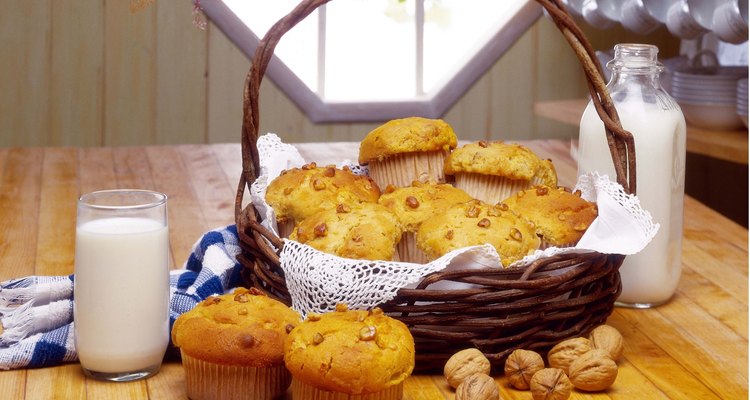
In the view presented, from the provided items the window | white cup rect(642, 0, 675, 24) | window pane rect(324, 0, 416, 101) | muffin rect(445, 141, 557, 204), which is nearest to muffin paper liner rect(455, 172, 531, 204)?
muffin rect(445, 141, 557, 204)

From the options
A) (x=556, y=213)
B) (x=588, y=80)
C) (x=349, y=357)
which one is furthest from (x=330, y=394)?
(x=588, y=80)

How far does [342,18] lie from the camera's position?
3559 mm

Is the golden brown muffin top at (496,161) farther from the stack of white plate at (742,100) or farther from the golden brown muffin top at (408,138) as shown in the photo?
the stack of white plate at (742,100)

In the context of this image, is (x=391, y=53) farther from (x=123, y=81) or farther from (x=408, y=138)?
(x=408, y=138)

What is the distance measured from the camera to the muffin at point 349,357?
2.75ft

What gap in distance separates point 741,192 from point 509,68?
92 centimetres

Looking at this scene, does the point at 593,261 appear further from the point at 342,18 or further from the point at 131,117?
the point at 342,18

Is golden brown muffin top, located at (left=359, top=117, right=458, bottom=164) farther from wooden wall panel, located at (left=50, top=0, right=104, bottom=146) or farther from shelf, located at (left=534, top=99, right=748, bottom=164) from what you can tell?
wooden wall panel, located at (left=50, top=0, right=104, bottom=146)

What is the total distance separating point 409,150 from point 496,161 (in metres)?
0.11

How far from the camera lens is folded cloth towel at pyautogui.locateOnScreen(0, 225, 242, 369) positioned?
101 cm

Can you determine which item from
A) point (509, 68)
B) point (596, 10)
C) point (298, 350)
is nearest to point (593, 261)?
point (298, 350)

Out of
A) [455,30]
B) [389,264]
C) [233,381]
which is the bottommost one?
[233,381]

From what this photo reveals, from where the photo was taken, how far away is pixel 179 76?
3.20 metres

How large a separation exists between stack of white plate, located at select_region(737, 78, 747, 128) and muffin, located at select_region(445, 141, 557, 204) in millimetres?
1263
